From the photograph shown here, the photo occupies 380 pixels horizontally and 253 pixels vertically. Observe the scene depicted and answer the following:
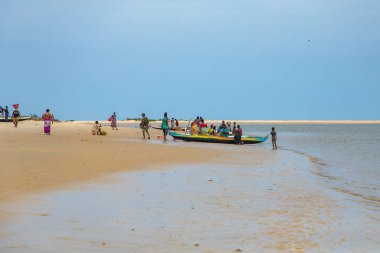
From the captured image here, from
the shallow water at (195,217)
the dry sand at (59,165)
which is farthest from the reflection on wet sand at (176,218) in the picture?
the dry sand at (59,165)

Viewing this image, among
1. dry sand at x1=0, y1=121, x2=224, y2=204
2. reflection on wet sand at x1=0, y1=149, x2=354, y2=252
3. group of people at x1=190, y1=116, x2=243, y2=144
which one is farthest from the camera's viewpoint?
group of people at x1=190, y1=116, x2=243, y2=144

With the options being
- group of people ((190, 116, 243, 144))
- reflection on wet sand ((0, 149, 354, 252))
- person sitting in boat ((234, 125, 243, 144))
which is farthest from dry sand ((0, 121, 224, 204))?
group of people ((190, 116, 243, 144))

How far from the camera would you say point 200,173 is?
1738 cm

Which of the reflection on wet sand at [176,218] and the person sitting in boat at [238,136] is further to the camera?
the person sitting in boat at [238,136]

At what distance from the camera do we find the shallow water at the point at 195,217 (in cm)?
741

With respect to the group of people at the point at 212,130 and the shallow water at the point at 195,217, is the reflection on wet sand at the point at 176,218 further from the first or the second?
the group of people at the point at 212,130

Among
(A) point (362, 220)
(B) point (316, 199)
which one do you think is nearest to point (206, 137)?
(B) point (316, 199)

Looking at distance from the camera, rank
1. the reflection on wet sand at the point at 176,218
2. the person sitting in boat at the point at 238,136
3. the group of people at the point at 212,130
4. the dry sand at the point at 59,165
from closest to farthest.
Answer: the reflection on wet sand at the point at 176,218 < the dry sand at the point at 59,165 < the person sitting in boat at the point at 238,136 < the group of people at the point at 212,130

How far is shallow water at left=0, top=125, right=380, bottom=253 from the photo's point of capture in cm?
741

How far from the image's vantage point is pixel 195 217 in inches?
377

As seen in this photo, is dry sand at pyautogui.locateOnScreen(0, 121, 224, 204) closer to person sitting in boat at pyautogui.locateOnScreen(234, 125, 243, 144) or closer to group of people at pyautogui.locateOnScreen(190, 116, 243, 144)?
person sitting in boat at pyautogui.locateOnScreen(234, 125, 243, 144)

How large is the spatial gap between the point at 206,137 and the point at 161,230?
31730 millimetres

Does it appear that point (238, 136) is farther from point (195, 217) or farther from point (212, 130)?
point (195, 217)

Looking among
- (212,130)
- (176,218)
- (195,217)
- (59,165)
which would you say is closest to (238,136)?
(212,130)
